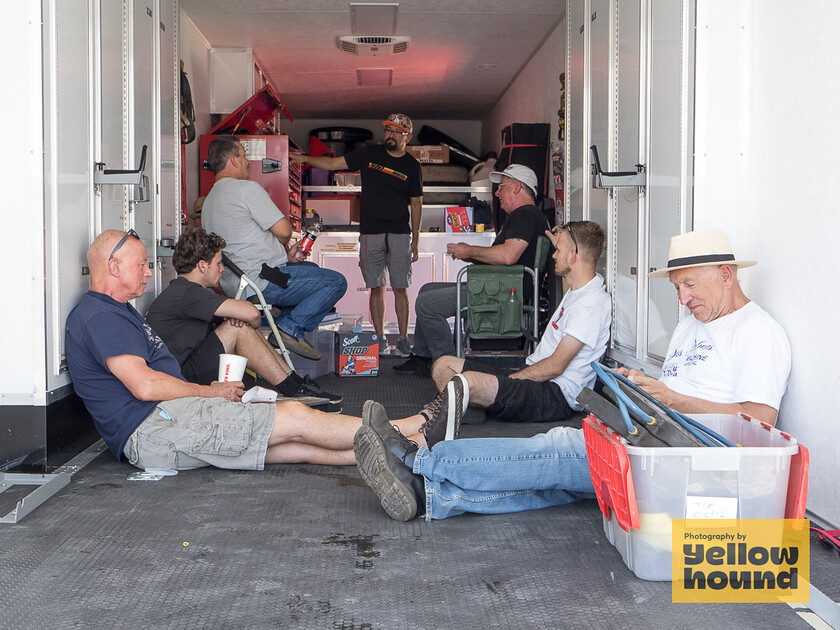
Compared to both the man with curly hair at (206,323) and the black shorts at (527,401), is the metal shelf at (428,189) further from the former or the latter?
the black shorts at (527,401)

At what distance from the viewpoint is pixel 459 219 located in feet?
27.2

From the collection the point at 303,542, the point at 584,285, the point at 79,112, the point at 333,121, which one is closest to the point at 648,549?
the point at 303,542

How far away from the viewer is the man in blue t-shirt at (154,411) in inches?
115

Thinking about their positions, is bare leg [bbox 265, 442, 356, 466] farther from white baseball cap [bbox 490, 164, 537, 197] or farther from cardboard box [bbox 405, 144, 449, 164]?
cardboard box [bbox 405, 144, 449, 164]

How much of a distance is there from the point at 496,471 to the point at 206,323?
1967 millimetres

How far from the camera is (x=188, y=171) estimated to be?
6320 mm

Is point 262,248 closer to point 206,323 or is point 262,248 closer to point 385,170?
point 206,323

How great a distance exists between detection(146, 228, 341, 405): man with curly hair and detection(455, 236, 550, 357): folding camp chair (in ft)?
3.47

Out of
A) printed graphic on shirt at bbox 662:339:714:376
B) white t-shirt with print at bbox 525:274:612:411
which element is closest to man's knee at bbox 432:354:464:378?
white t-shirt with print at bbox 525:274:612:411

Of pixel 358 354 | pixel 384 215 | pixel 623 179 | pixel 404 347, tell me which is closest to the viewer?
pixel 623 179

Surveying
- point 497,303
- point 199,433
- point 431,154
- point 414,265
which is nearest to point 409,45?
point 414,265

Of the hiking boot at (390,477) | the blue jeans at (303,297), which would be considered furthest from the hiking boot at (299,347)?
the hiking boot at (390,477)

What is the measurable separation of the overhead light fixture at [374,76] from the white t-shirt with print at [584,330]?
17.4 ft

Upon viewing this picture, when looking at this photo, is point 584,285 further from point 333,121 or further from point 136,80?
point 333,121
